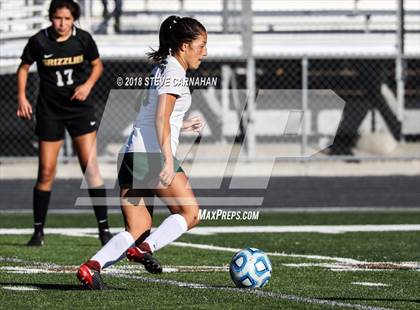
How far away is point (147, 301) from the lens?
686 cm

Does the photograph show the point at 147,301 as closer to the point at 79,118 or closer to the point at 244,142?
the point at 79,118

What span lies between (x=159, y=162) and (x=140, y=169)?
0.39 ft

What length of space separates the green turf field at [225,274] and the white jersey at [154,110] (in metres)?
0.84

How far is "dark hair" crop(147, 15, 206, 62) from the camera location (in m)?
7.35

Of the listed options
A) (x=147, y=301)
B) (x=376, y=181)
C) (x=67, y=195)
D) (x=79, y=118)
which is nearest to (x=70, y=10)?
(x=79, y=118)

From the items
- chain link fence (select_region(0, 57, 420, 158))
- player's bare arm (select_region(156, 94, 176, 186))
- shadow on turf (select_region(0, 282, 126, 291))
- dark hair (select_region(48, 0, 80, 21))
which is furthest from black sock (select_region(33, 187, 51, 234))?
chain link fence (select_region(0, 57, 420, 158))

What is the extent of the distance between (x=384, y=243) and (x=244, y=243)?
1205mm

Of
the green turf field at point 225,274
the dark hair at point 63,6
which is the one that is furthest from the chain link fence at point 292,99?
the dark hair at point 63,6

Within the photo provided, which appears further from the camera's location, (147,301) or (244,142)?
(244,142)

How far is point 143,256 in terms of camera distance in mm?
7195

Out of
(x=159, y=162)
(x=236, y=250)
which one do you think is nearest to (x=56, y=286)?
(x=159, y=162)

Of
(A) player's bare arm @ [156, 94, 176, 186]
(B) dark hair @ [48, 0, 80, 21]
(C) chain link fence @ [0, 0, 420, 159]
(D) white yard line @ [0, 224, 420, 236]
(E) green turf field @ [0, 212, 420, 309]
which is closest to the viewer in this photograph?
(E) green turf field @ [0, 212, 420, 309]

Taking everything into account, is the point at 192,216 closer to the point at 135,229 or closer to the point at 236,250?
the point at 135,229

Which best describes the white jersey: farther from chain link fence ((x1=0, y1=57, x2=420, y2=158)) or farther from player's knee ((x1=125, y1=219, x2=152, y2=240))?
chain link fence ((x1=0, y1=57, x2=420, y2=158))
